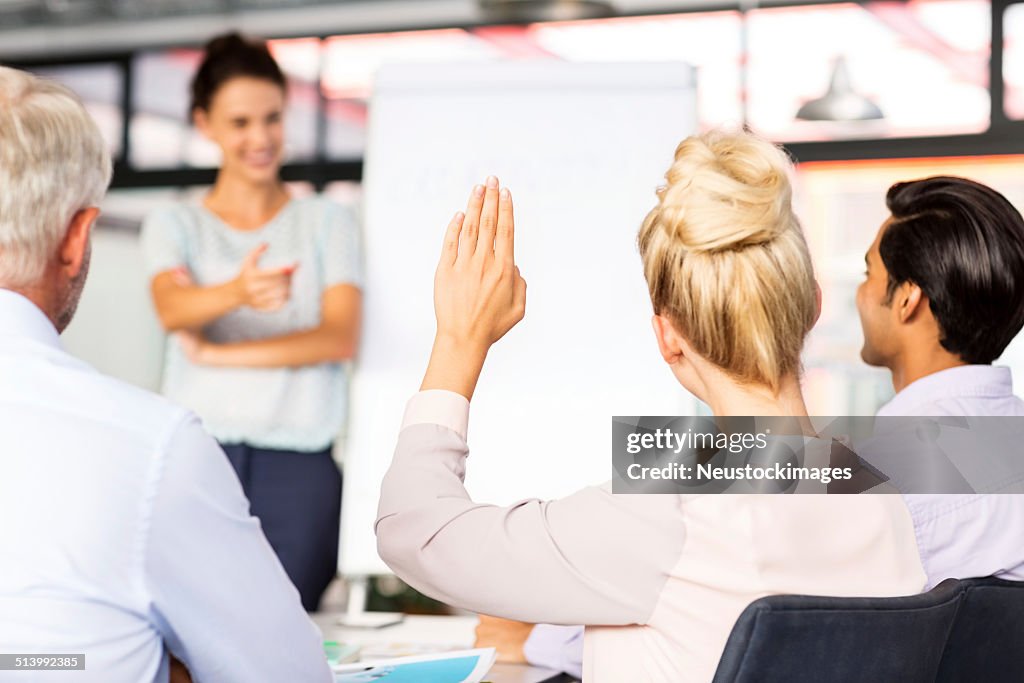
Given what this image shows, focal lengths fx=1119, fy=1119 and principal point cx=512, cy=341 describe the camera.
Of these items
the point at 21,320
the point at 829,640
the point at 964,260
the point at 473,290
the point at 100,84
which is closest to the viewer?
the point at 829,640

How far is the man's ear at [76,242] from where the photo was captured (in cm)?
122

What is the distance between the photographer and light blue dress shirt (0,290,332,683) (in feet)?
3.58

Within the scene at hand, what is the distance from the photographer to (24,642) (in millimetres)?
1092

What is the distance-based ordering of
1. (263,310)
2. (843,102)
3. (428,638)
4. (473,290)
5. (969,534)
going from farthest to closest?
(843,102) < (263,310) < (428,638) < (969,534) < (473,290)

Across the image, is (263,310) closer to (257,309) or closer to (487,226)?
(257,309)

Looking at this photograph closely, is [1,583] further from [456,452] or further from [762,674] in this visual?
[762,674]

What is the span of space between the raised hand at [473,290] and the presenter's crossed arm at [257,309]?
1.82 meters

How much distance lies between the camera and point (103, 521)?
1.09 meters

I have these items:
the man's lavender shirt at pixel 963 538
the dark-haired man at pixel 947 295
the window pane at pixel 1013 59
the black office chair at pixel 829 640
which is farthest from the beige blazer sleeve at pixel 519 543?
the window pane at pixel 1013 59

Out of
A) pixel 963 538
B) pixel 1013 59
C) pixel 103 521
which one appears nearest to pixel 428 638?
pixel 963 538

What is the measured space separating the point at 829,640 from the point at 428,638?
3.62 ft

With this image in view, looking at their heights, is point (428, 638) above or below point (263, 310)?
below

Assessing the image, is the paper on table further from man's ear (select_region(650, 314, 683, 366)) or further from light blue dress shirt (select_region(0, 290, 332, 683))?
man's ear (select_region(650, 314, 683, 366))

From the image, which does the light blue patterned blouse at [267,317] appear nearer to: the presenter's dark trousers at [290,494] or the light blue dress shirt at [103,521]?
the presenter's dark trousers at [290,494]
